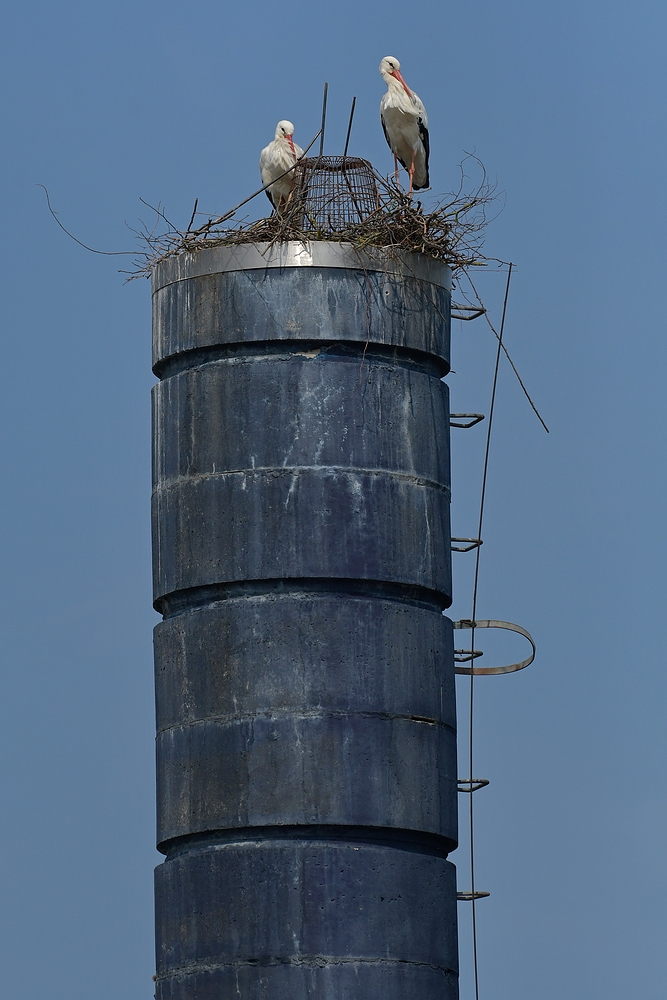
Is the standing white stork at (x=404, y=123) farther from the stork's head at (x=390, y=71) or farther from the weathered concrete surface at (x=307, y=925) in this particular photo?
the weathered concrete surface at (x=307, y=925)

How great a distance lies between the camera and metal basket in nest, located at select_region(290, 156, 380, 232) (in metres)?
16.7

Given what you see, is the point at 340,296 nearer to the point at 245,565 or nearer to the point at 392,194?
the point at 392,194

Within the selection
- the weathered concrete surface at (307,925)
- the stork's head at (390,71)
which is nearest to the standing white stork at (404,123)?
the stork's head at (390,71)

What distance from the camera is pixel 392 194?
17.1m

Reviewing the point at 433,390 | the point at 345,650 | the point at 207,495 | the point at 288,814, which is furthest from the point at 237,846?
the point at 433,390

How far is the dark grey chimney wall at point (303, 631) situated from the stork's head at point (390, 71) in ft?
16.1

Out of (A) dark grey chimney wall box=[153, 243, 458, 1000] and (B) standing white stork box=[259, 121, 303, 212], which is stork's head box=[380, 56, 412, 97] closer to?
(B) standing white stork box=[259, 121, 303, 212]

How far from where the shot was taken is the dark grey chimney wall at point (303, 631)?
1526 cm

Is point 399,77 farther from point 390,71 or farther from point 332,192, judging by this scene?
point 332,192

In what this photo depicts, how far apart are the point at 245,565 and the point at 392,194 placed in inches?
140

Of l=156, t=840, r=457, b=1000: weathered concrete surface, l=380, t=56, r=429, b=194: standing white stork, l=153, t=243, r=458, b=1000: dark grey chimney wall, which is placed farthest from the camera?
l=380, t=56, r=429, b=194: standing white stork

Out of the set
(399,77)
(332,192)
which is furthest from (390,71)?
(332,192)

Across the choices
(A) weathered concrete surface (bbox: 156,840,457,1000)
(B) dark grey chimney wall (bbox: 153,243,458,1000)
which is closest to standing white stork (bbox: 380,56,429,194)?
(B) dark grey chimney wall (bbox: 153,243,458,1000)

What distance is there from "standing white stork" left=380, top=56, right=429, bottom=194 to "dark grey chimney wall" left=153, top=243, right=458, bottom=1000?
4343mm
